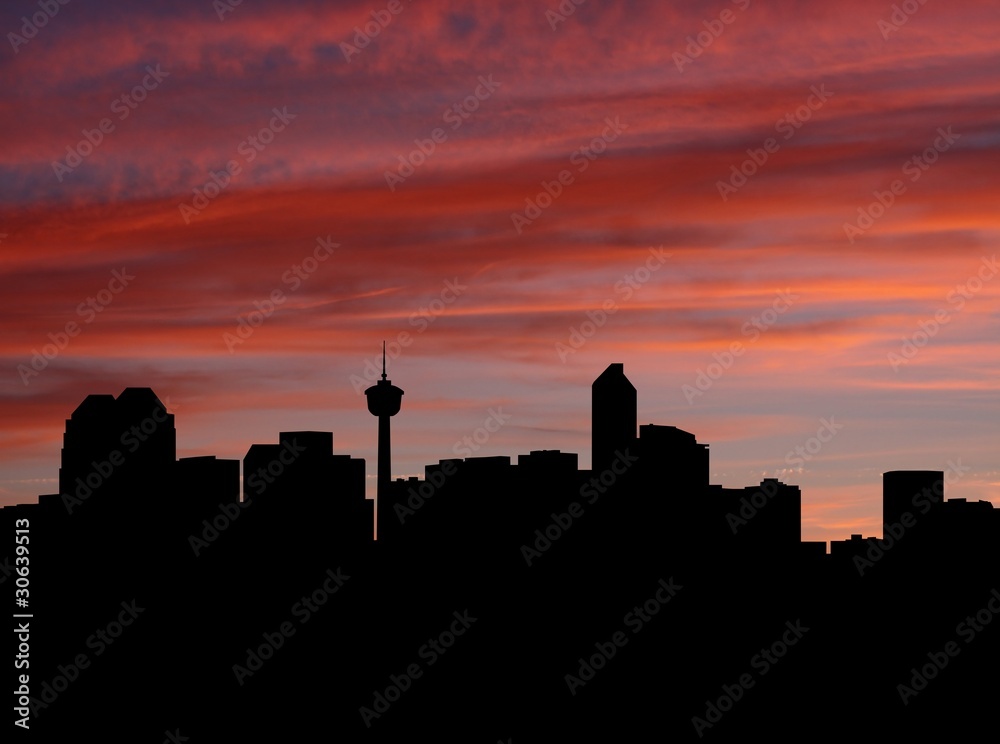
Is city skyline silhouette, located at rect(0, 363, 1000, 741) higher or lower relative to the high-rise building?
lower

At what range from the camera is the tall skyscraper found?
105688 millimetres

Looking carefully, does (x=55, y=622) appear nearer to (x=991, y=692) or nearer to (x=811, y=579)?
(x=811, y=579)

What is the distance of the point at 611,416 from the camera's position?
10619 centimetres

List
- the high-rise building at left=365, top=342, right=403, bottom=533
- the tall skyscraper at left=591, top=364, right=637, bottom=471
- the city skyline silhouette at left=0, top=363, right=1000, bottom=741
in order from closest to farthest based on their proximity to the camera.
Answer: the city skyline silhouette at left=0, top=363, right=1000, bottom=741 → the tall skyscraper at left=591, top=364, right=637, bottom=471 → the high-rise building at left=365, top=342, right=403, bottom=533

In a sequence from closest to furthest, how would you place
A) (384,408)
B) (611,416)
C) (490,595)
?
(611,416)
(490,595)
(384,408)

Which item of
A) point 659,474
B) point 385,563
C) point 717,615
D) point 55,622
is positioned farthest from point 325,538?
point 717,615

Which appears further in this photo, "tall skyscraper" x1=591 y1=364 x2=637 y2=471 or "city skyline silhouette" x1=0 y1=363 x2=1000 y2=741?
"tall skyscraper" x1=591 y1=364 x2=637 y2=471

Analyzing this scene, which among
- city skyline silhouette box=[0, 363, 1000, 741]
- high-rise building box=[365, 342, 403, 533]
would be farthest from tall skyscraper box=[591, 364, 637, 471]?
high-rise building box=[365, 342, 403, 533]

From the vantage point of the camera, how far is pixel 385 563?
10075cm

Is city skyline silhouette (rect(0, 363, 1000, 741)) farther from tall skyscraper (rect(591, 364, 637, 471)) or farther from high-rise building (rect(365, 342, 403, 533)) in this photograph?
high-rise building (rect(365, 342, 403, 533))

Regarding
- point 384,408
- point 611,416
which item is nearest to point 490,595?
point 611,416

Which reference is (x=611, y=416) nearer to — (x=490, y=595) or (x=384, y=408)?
(x=490, y=595)

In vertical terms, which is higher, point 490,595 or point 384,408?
point 384,408

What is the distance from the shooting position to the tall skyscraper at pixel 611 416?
105688 millimetres
